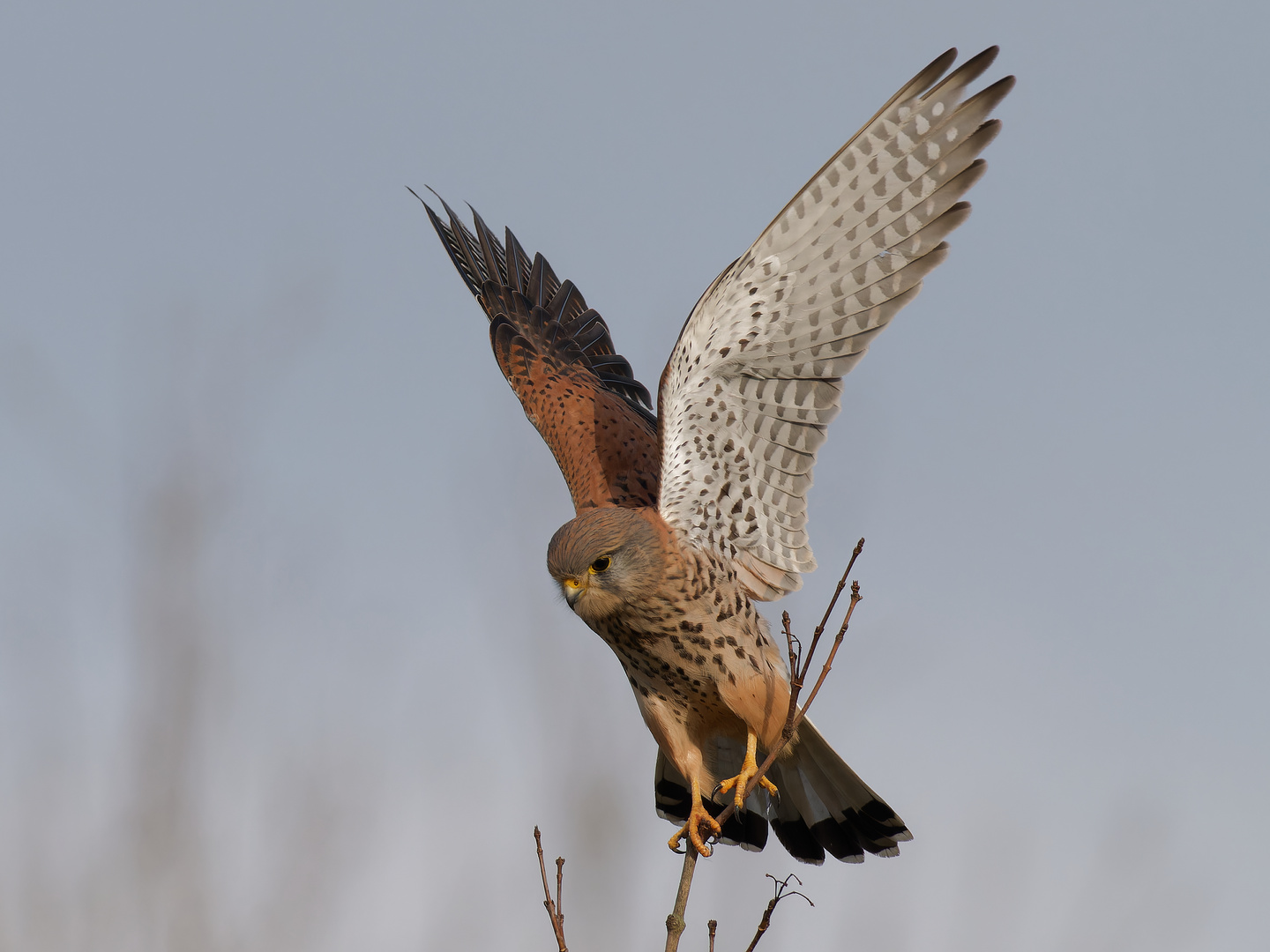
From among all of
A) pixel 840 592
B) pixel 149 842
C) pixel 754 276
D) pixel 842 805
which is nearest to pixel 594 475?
pixel 754 276

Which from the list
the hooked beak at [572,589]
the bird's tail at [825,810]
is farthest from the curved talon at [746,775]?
the hooked beak at [572,589]

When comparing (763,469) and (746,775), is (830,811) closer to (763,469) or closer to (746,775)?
(746,775)

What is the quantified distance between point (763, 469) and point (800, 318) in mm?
464

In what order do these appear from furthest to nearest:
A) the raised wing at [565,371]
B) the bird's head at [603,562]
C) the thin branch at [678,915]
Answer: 1. the raised wing at [565,371]
2. the bird's head at [603,562]
3. the thin branch at [678,915]

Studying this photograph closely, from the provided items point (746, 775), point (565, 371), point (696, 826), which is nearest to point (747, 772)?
point (746, 775)

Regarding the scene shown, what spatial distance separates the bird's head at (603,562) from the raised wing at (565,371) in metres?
0.56

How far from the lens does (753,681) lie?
3.49 metres

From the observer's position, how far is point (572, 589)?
11.2ft

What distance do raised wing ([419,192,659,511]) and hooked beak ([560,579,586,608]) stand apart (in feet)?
2.11

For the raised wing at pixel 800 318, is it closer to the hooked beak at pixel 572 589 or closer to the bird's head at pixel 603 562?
the bird's head at pixel 603 562

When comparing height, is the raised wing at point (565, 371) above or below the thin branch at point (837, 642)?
above

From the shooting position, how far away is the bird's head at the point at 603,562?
3352 millimetres

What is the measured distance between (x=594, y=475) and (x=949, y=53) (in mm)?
1706

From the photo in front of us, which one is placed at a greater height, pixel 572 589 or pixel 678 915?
pixel 572 589
